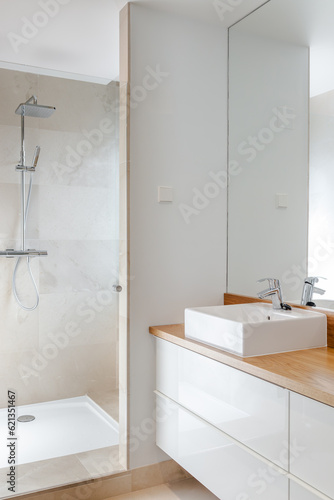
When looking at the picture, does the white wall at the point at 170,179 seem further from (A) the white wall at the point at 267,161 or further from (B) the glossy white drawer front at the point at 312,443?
(B) the glossy white drawer front at the point at 312,443

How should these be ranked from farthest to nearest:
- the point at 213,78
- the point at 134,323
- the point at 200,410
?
the point at 213,78, the point at 134,323, the point at 200,410

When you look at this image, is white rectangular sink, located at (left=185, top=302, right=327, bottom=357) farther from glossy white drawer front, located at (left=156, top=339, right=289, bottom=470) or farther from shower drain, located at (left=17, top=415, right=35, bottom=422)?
shower drain, located at (left=17, top=415, right=35, bottom=422)

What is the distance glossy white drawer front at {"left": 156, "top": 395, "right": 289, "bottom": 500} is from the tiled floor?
24 centimetres

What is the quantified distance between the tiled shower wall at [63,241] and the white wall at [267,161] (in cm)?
70

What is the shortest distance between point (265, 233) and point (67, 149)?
1120mm

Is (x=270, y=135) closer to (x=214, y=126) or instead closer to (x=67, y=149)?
(x=214, y=126)

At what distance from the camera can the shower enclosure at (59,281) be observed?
2.18m

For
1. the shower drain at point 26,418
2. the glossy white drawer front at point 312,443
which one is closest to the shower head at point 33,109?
the shower drain at point 26,418

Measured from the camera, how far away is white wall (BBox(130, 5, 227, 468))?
7.78 ft

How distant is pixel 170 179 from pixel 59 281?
794mm

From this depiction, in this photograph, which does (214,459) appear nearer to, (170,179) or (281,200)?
(281,200)

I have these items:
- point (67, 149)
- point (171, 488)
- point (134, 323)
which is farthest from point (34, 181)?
point (171, 488)

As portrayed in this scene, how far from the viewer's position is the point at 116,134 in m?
2.40

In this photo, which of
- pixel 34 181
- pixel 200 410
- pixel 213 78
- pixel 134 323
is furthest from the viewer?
pixel 213 78
